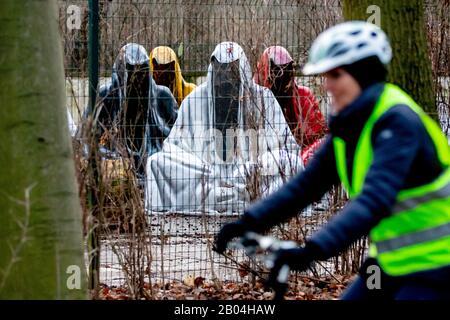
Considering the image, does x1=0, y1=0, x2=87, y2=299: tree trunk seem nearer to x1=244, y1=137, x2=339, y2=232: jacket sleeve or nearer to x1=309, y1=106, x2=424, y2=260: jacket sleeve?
x1=244, y1=137, x2=339, y2=232: jacket sleeve

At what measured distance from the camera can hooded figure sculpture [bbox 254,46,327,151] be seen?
9156 mm

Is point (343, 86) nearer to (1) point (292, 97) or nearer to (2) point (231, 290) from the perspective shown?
(2) point (231, 290)

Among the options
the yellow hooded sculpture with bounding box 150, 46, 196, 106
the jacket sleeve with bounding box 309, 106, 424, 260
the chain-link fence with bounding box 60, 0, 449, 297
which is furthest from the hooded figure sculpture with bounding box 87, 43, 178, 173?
the jacket sleeve with bounding box 309, 106, 424, 260

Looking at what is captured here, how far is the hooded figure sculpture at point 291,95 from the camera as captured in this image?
9.16 meters

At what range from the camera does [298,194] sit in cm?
423

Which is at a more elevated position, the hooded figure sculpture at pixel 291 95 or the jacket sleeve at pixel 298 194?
the hooded figure sculpture at pixel 291 95

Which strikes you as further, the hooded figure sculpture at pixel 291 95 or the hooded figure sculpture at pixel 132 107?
the hooded figure sculpture at pixel 291 95

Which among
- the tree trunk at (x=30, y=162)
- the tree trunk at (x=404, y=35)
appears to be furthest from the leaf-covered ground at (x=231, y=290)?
the tree trunk at (x=30, y=162)

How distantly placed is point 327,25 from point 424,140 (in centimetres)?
600

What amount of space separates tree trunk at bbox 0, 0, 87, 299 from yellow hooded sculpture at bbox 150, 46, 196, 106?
227 inches

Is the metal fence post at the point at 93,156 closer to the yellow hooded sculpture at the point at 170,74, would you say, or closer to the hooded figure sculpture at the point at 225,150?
the hooded figure sculpture at the point at 225,150

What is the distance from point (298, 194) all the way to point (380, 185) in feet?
2.13

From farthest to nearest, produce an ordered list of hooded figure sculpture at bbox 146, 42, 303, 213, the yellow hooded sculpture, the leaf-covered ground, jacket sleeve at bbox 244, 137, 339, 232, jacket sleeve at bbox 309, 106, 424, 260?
the yellow hooded sculpture, hooded figure sculpture at bbox 146, 42, 303, 213, the leaf-covered ground, jacket sleeve at bbox 244, 137, 339, 232, jacket sleeve at bbox 309, 106, 424, 260

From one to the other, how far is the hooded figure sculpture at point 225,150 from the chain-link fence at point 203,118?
0.01 m
